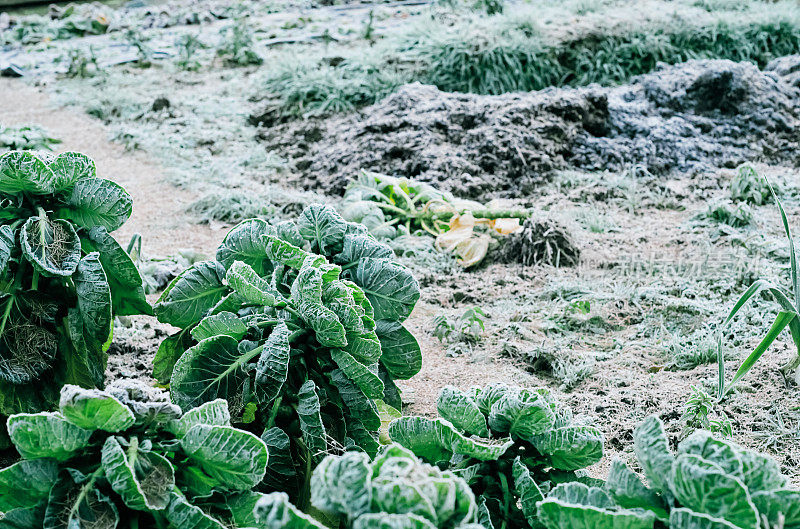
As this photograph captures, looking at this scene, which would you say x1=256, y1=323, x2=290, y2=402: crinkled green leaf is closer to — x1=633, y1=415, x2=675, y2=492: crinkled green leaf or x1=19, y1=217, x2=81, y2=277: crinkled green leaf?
x1=19, y1=217, x2=81, y2=277: crinkled green leaf

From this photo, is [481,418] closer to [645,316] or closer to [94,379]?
[94,379]

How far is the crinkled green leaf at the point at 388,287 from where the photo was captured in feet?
7.42

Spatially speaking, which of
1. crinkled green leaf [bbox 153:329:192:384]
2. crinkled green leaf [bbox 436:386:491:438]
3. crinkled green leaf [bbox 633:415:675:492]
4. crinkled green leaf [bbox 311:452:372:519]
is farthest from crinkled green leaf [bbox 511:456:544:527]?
crinkled green leaf [bbox 153:329:192:384]

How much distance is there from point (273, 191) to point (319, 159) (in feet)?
2.16

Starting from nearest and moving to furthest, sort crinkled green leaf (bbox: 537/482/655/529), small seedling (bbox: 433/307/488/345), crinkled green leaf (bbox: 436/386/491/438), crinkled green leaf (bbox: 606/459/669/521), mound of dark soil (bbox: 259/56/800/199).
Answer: crinkled green leaf (bbox: 537/482/655/529) < crinkled green leaf (bbox: 606/459/669/521) < crinkled green leaf (bbox: 436/386/491/438) < small seedling (bbox: 433/307/488/345) < mound of dark soil (bbox: 259/56/800/199)

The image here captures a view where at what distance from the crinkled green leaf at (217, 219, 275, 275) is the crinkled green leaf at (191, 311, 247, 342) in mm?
249

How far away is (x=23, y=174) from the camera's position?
2.09 meters

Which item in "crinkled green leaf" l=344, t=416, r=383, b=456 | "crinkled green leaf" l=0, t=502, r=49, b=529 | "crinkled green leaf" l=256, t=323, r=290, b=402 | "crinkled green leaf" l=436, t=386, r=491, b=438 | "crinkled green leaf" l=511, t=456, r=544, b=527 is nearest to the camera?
"crinkled green leaf" l=0, t=502, r=49, b=529

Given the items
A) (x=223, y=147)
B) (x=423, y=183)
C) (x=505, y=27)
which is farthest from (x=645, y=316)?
(x=505, y=27)

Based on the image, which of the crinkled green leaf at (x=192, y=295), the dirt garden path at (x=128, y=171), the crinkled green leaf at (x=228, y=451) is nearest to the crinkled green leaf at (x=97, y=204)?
the crinkled green leaf at (x=192, y=295)

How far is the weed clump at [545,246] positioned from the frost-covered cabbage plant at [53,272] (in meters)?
2.18

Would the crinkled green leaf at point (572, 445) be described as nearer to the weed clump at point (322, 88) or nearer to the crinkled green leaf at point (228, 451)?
the crinkled green leaf at point (228, 451)

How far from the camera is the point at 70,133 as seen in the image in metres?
6.28

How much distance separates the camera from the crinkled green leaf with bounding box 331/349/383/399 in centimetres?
198
